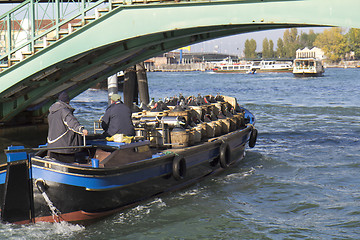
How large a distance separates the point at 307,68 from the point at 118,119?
8292 centimetres

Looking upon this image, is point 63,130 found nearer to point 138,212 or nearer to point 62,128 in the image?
point 62,128

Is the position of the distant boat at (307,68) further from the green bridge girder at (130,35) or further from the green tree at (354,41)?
the green tree at (354,41)

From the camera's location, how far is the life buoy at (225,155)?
14.6 metres

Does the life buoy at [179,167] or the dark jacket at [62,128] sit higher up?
the dark jacket at [62,128]

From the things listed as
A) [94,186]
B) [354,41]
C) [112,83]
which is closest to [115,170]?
→ [94,186]

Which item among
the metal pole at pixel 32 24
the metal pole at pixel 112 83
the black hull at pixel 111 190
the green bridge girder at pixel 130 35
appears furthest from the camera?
the metal pole at pixel 112 83

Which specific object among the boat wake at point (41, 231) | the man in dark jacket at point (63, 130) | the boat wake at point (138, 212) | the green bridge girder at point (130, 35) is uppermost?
the green bridge girder at point (130, 35)

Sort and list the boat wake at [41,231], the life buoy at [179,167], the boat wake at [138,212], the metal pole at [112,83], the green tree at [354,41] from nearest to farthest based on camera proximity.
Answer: the boat wake at [41,231] < the boat wake at [138,212] < the life buoy at [179,167] < the metal pole at [112,83] < the green tree at [354,41]

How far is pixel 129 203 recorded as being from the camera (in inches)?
452

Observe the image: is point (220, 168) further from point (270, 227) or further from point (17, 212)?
point (17, 212)

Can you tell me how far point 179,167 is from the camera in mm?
12547

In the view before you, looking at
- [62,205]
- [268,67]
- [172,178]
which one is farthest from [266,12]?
[268,67]

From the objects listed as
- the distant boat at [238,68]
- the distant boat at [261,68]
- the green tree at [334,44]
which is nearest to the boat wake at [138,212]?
the distant boat at [261,68]

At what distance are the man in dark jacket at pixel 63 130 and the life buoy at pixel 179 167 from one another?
2491mm
